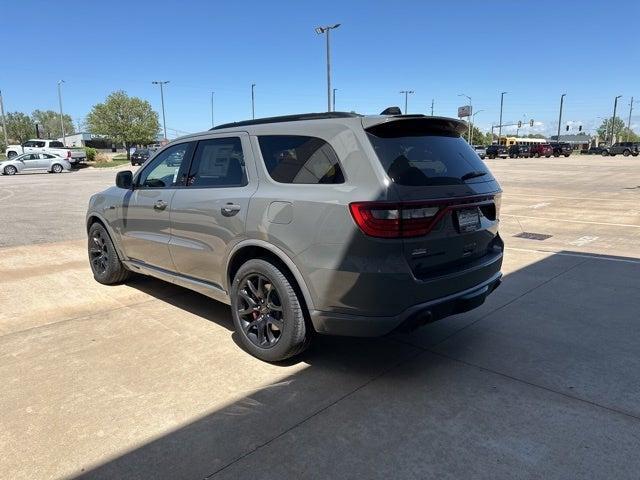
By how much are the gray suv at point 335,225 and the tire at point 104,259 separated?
1.64 metres

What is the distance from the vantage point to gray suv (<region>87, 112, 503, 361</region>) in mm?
3117

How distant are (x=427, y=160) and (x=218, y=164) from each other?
181 centimetres

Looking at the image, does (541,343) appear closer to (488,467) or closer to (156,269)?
→ (488,467)

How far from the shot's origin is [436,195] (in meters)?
3.28

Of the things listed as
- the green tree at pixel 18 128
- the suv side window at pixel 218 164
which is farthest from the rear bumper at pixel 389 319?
the green tree at pixel 18 128

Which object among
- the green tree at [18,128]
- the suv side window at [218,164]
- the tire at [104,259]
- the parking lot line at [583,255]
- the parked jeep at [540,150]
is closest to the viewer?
the suv side window at [218,164]

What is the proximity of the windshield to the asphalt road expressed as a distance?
1.40 m

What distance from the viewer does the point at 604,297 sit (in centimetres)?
525

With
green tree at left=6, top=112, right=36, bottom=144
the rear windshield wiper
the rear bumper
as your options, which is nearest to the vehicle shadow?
the rear bumper

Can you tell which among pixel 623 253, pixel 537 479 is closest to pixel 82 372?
pixel 537 479

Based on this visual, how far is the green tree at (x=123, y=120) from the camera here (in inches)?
2975

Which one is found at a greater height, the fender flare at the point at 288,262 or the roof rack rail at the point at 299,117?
the roof rack rail at the point at 299,117

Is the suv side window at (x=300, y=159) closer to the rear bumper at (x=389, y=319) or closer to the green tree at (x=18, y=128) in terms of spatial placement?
the rear bumper at (x=389, y=319)

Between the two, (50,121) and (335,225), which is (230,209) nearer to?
(335,225)
